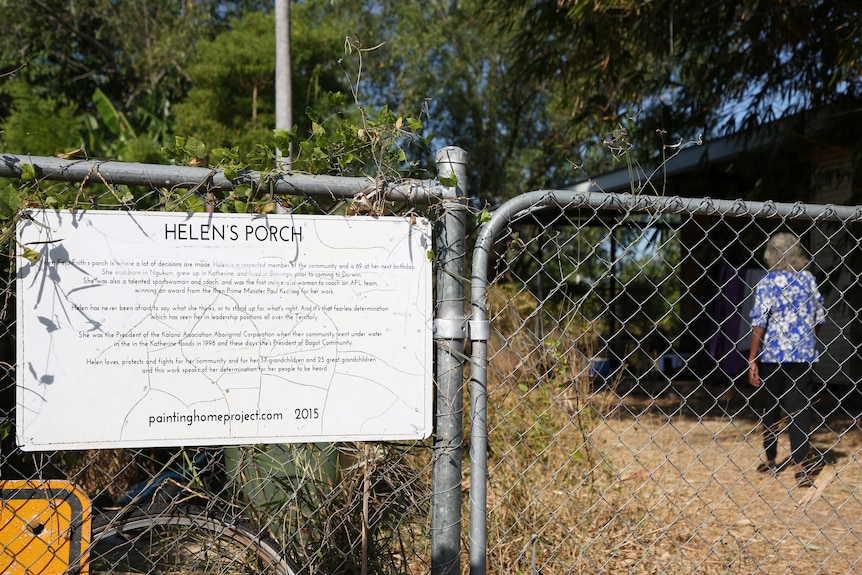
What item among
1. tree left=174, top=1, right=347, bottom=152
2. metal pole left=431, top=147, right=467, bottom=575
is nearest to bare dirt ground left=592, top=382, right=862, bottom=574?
metal pole left=431, top=147, right=467, bottom=575

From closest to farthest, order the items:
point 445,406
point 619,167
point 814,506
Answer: point 445,406
point 814,506
point 619,167

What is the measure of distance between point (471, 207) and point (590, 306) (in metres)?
9.93

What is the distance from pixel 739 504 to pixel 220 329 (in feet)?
12.5

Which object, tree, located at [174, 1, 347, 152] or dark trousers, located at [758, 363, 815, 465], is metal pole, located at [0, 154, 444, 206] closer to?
dark trousers, located at [758, 363, 815, 465]

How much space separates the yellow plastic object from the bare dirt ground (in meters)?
1.73

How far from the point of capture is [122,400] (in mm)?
1764

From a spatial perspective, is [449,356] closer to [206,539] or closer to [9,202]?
[206,539]

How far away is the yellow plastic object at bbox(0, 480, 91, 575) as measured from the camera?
1995 mm

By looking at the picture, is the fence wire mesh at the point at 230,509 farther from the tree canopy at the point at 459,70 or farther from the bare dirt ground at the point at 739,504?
the bare dirt ground at the point at 739,504

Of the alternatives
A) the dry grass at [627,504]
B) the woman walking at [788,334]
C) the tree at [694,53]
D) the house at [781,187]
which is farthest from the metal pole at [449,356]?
the tree at [694,53]

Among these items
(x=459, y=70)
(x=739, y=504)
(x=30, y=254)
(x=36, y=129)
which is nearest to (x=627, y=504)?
(x=739, y=504)

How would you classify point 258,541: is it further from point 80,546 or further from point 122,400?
point 122,400

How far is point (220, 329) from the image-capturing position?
180 centimetres

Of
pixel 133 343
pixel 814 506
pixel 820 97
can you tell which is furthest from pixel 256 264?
pixel 820 97
